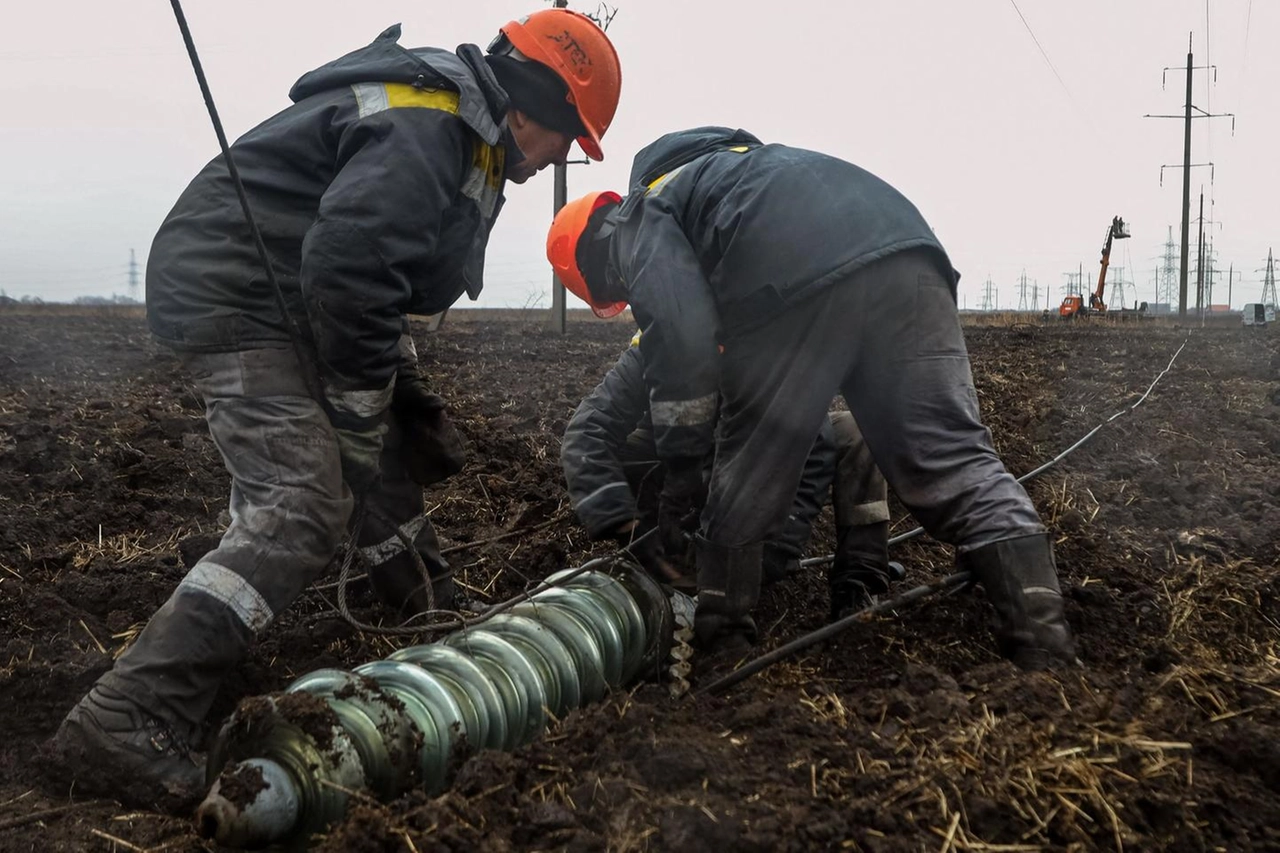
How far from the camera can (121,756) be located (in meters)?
2.79

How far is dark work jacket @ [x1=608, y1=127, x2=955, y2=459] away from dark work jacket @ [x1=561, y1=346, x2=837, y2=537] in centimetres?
50

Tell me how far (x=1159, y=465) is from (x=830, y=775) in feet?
14.6

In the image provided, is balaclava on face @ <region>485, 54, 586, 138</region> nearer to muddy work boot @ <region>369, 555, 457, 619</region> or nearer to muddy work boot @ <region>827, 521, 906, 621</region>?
muddy work boot @ <region>369, 555, 457, 619</region>

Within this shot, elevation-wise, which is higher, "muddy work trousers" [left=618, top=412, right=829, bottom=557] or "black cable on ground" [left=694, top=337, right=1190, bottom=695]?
"muddy work trousers" [left=618, top=412, right=829, bottom=557]

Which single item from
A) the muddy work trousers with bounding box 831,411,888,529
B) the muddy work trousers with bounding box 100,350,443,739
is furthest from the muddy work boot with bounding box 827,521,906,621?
the muddy work trousers with bounding box 100,350,443,739

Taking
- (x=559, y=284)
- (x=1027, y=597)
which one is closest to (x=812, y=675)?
(x=1027, y=597)

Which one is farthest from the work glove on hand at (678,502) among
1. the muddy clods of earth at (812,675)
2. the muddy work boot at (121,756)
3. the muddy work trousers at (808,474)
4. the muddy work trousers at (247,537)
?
the muddy work boot at (121,756)

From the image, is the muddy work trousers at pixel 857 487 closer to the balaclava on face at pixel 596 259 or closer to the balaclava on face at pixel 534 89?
the balaclava on face at pixel 596 259

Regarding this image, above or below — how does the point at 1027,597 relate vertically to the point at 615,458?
below

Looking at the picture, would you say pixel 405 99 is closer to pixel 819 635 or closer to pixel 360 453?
pixel 360 453

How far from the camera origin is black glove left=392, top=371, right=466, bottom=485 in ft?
13.0

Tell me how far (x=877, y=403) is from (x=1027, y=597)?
0.75 meters

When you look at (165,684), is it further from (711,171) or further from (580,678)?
(711,171)

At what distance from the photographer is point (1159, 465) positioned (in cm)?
601
